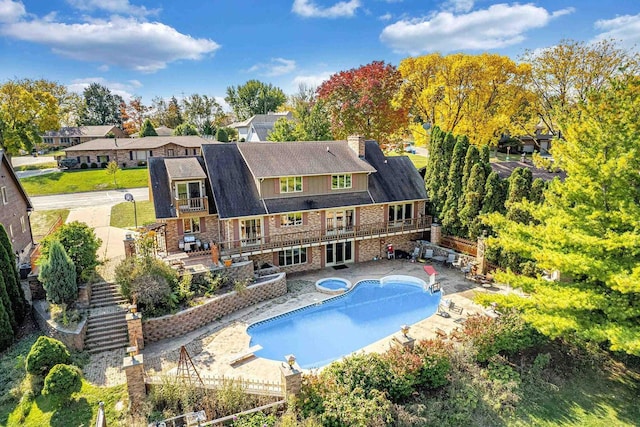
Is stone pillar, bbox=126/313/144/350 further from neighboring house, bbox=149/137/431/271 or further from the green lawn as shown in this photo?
the green lawn

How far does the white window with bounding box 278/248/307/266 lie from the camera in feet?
79.9

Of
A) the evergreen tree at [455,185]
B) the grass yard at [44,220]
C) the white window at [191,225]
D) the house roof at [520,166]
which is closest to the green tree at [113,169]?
the grass yard at [44,220]

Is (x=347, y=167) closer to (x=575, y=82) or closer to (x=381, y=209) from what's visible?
(x=381, y=209)

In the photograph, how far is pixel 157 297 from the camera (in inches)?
706

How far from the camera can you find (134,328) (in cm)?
1612

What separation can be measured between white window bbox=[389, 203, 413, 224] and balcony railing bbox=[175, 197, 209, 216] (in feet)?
41.6

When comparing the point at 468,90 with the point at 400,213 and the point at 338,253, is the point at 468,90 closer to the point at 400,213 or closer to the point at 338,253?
the point at 400,213

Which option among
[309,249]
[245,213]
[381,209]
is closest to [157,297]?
[245,213]

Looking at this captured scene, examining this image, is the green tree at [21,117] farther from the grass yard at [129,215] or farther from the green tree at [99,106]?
the green tree at [99,106]

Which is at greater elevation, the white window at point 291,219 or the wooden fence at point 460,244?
the white window at point 291,219

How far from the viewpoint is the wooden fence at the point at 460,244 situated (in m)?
25.0

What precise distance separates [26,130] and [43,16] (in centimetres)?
3646

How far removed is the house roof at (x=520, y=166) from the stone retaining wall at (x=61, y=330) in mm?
34670

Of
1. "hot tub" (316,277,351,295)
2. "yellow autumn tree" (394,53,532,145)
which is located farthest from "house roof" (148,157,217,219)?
"yellow autumn tree" (394,53,532,145)
